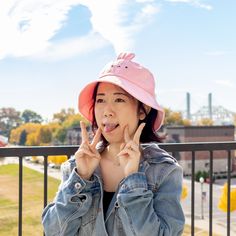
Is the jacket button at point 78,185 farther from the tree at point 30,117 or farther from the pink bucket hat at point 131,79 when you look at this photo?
the tree at point 30,117

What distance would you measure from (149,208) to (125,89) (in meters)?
0.34

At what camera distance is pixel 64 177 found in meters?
1.25

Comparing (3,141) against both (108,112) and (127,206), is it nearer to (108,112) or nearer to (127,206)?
(108,112)

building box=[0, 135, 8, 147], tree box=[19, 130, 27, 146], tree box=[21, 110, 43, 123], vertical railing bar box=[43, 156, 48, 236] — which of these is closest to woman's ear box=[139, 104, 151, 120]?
vertical railing bar box=[43, 156, 48, 236]

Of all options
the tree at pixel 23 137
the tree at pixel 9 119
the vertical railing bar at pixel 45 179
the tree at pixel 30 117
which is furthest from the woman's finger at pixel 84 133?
the tree at pixel 30 117

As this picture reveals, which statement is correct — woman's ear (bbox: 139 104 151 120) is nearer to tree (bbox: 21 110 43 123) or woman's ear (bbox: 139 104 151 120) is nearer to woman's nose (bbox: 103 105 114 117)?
woman's nose (bbox: 103 105 114 117)

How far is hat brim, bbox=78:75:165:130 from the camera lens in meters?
1.17

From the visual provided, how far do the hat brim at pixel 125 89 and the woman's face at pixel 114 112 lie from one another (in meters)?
0.03

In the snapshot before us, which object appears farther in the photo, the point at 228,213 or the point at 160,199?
the point at 228,213

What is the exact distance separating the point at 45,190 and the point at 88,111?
724 millimetres

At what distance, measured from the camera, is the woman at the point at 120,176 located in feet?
3.60

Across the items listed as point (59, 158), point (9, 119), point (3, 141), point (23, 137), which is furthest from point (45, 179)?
point (9, 119)

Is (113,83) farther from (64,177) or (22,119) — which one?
(22,119)

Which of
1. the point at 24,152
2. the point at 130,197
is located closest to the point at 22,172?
the point at 24,152
